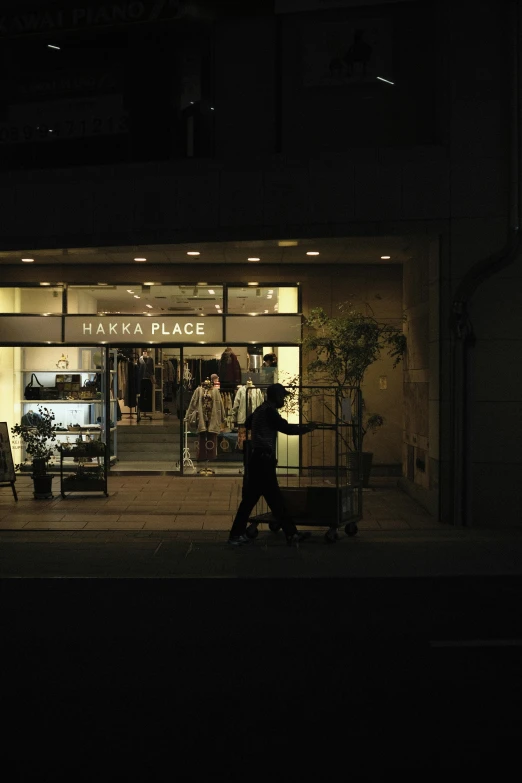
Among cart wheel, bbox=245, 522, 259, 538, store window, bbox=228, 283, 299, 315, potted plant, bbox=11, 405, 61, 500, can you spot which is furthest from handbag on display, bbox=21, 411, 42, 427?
cart wheel, bbox=245, 522, 259, 538

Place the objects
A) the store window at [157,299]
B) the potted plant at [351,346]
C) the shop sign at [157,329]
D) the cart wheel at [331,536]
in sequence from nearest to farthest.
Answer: the cart wheel at [331,536], the potted plant at [351,346], the shop sign at [157,329], the store window at [157,299]

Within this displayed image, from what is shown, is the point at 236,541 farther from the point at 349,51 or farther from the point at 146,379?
the point at 146,379

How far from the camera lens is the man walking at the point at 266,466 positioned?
11.0 meters

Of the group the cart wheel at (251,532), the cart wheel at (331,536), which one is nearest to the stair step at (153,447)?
the cart wheel at (251,532)

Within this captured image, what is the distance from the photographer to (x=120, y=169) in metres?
14.3

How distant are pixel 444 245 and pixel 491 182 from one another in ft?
3.49

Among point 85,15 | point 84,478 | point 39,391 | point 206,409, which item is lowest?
point 84,478

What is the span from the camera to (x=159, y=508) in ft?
46.4

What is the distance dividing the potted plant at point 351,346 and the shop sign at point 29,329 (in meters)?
5.01

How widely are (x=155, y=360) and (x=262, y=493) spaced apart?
8.39 m

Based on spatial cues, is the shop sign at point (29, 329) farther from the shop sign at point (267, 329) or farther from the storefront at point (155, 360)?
the shop sign at point (267, 329)

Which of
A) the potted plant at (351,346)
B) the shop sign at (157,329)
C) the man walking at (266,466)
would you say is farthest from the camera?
the shop sign at (157,329)

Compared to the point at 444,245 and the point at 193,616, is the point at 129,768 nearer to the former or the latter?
the point at 193,616

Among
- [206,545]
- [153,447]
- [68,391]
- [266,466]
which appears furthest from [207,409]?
[266,466]
